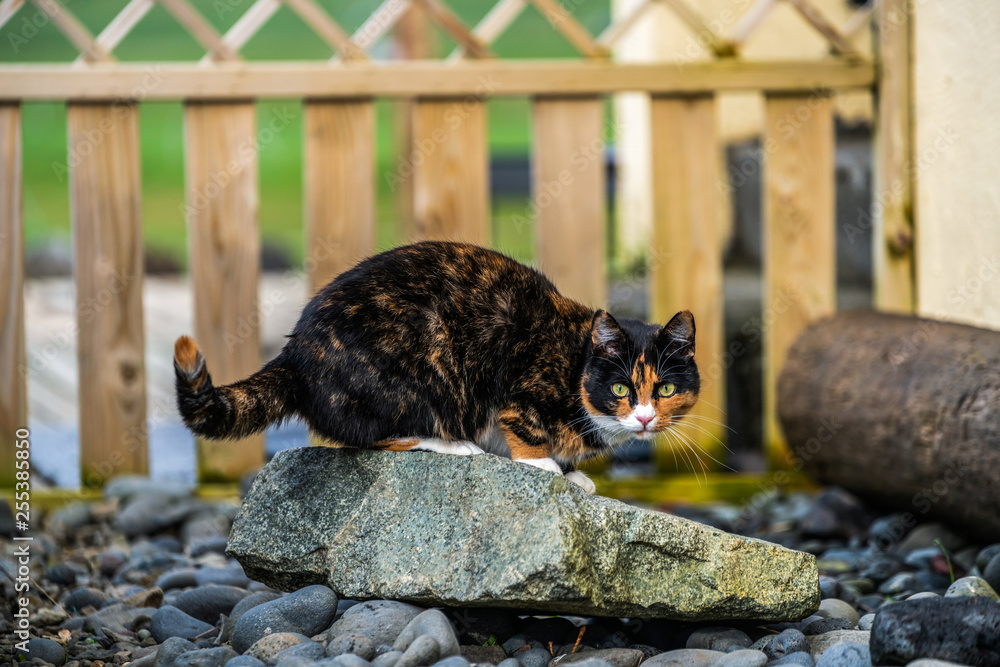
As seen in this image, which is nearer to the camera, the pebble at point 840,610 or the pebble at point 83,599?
the pebble at point 840,610

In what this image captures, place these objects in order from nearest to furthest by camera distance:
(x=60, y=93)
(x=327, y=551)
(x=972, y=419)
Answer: (x=327, y=551), (x=972, y=419), (x=60, y=93)

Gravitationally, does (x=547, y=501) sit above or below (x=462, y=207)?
below

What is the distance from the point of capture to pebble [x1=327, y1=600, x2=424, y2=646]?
260 cm

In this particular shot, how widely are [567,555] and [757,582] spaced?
0.63m

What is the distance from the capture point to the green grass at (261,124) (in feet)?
34.4

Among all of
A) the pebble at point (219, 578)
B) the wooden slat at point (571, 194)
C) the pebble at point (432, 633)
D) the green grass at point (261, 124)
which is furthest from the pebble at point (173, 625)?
the green grass at point (261, 124)

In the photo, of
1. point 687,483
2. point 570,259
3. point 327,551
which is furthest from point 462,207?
point 327,551

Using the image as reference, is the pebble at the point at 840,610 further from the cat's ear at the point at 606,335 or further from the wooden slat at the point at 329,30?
the wooden slat at the point at 329,30

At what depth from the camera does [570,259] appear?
4.83 m

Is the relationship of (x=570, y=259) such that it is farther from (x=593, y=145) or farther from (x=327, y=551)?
(x=327, y=551)

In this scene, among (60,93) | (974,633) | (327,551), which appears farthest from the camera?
(60,93)

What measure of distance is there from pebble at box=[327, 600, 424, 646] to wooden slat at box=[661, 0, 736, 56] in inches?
134

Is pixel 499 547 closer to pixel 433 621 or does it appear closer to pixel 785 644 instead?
pixel 433 621

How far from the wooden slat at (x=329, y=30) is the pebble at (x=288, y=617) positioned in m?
2.92
